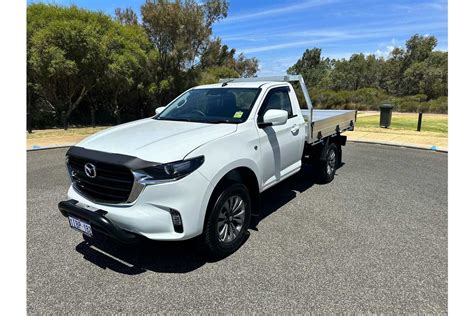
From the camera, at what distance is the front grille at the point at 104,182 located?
287 cm

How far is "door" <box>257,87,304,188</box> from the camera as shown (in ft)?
13.0

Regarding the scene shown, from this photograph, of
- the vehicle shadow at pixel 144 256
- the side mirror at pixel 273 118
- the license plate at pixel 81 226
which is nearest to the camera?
the license plate at pixel 81 226

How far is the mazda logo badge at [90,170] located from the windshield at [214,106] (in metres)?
1.42

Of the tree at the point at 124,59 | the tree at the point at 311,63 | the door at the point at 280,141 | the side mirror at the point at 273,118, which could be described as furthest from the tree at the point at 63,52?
the tree at the point at 311,63

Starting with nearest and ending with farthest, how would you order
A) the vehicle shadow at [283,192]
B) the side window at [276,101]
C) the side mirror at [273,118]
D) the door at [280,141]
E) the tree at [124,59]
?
1. the side mirror at [273,118]
2. the door at [280,141]
3. the side window at [276,101]
4. the vehicle shadow at [283,192]
5. the tree at [124,59]

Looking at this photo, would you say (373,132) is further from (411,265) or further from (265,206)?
(411,265)

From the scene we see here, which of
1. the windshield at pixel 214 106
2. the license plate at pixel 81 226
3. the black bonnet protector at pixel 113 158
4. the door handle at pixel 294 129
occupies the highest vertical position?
the windshield at pixel 214 106

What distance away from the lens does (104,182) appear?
3021 millimetres

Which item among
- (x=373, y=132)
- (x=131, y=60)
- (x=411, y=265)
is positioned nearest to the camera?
(x=411, y=265)

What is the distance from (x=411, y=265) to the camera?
3.31 metres

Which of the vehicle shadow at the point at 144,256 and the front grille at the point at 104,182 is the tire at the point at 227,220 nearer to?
the vehicle shadow at the point at 144,256

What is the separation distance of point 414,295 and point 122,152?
2979mm

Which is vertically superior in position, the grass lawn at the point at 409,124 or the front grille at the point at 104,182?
the grass lawn at the point at 409,124

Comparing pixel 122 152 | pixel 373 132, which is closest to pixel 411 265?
pixel 122 152
